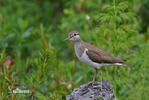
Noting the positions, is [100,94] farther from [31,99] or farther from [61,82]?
[61,82]

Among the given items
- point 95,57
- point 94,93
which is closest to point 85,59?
point 95,57

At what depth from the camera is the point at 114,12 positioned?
18.4 feet

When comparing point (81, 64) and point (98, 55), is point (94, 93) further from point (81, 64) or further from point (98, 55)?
point (81, 64)

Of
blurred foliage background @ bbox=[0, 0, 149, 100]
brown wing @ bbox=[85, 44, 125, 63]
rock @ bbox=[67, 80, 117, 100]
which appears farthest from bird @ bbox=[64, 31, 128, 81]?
rock @ bbox=[67, 80, 117, 100]

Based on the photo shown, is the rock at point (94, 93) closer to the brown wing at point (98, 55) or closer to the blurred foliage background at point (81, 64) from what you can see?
the blurred foliage background at point (81, 64)

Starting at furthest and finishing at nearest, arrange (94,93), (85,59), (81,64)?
1. (81,64)
2. (85,59)
3. (94,93)

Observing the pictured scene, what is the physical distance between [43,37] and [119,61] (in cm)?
245

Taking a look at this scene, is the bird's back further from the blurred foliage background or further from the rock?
the rock

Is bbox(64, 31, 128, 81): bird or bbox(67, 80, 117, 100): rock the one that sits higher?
bbox(64, 31, 128, 81): bird

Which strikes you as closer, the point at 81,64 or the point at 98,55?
the point at 98,55

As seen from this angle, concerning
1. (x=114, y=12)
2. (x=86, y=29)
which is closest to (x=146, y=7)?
(x=86, y=29)

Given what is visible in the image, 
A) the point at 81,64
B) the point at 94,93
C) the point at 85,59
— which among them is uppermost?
the point at 85,59

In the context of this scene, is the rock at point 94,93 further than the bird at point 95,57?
No

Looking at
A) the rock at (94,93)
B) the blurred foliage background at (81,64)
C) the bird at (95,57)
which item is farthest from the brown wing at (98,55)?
the rock at (94,93)
